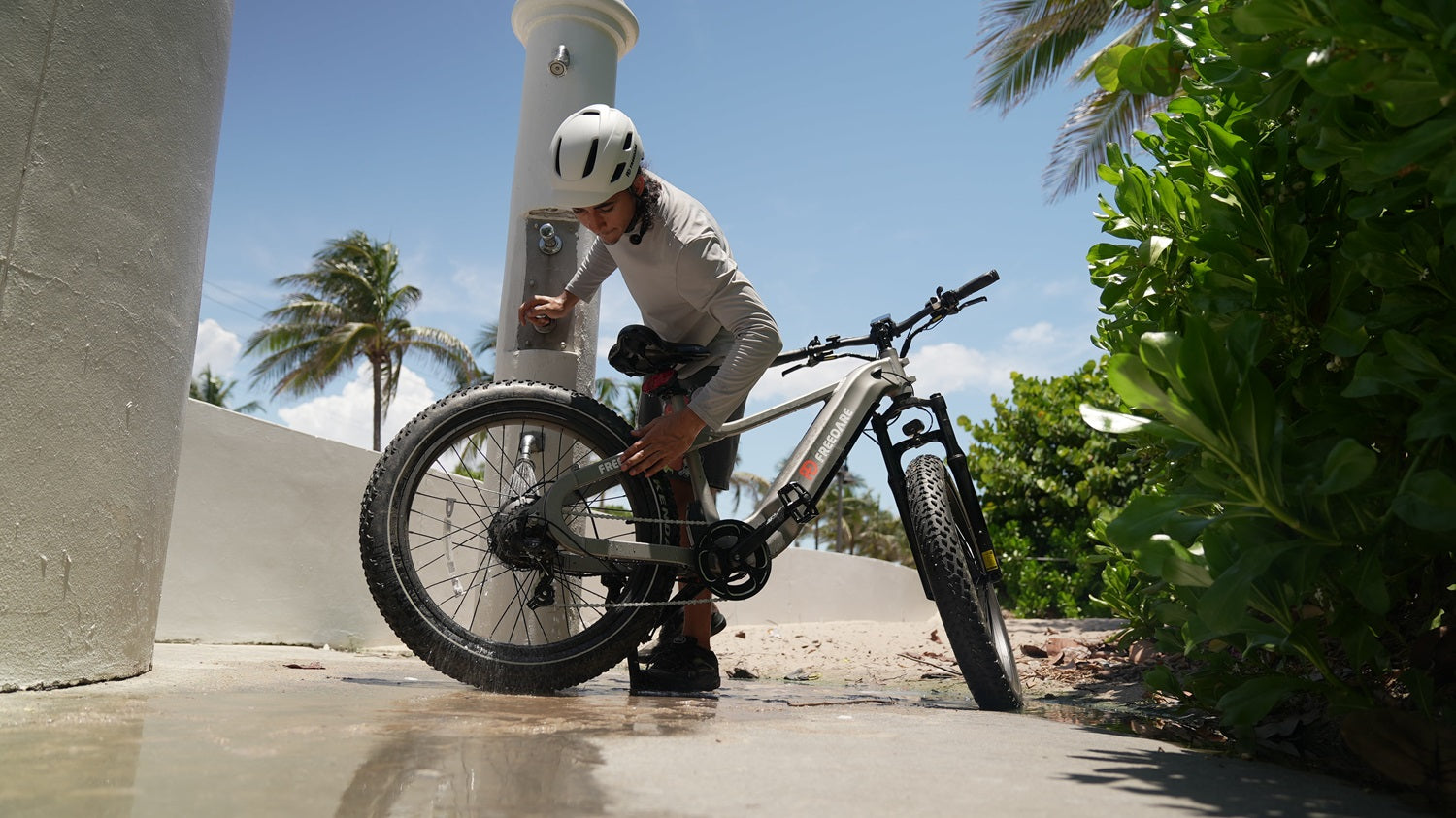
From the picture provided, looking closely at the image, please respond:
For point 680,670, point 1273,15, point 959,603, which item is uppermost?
point 1273,15

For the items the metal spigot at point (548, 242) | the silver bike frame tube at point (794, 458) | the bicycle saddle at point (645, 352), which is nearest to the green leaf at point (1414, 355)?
the silver bike frame tube at point (794, 458)

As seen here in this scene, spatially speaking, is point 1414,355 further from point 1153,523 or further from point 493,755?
point 493,755

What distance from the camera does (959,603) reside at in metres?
2.97

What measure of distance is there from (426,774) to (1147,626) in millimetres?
2663

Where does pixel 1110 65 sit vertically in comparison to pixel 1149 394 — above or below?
above

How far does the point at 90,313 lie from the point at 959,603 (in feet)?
8.44

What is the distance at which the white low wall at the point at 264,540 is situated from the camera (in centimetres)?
466

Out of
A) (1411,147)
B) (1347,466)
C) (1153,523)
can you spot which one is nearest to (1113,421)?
(1153,523)

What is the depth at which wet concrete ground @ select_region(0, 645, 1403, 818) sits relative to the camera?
1.27 metres

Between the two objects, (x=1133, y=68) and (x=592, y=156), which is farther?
(x=592, y=156)

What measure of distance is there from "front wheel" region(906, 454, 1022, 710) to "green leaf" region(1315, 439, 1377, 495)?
160 centimetres

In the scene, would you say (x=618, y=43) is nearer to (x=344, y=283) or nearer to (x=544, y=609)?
(x=544, y=609)

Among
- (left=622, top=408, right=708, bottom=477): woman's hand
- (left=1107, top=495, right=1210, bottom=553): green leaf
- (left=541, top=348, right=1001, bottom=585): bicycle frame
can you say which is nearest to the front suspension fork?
(left=541, top=348, right=1001, bottom=585): bicycle frame

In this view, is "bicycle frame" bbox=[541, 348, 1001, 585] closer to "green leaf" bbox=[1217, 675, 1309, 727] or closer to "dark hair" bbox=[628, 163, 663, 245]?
"dark hair" bbox=[628, 163, 663, 245]
